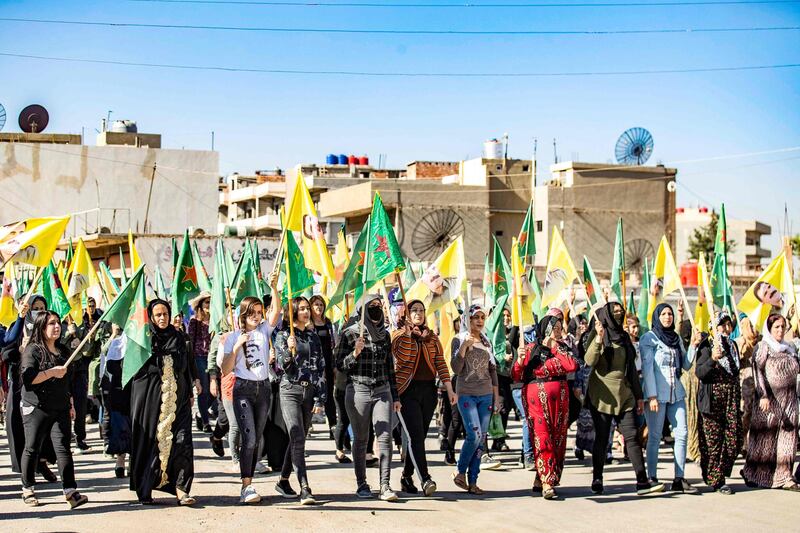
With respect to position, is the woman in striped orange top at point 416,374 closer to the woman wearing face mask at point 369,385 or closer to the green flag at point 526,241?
the woman wearing face mask at point 369,385

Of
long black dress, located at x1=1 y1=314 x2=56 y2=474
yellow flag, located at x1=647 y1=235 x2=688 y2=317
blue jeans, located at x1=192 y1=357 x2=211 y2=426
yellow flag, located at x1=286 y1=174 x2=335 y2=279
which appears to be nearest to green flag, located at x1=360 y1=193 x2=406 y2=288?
yellow flag, located at x1=286 y1=174 x2=335 y2=279

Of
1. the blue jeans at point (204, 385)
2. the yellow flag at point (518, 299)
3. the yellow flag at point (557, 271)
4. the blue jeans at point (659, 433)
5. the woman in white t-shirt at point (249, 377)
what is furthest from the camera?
the yellow flag at point (557, 271)

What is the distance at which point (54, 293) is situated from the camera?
16344 millimetres

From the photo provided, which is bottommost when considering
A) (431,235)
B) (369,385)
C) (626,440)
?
(626,440)

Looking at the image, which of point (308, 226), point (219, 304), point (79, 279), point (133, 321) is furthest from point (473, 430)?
point (79, 279)

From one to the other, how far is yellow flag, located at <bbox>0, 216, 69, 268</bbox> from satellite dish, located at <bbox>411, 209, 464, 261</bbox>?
38.3 m

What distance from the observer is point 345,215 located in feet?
173

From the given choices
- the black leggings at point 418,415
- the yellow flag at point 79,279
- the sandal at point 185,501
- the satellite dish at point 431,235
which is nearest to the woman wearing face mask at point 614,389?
the black leggings at point 418,415

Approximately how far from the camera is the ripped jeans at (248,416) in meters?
9.78

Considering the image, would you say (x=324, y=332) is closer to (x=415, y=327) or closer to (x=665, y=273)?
(x=415, y=327)

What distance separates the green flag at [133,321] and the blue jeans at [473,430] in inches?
124

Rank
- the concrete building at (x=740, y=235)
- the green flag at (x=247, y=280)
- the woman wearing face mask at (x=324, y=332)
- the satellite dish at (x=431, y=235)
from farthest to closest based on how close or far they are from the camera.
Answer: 1. the concrete building at (x=740, y=235)
2. the satellite dish at (x=431, y=235)
3. the green flag at (x=247, y=280)
4. the woman wearing face mask at (x=324, y=332)

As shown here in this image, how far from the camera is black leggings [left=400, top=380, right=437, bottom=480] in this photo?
10547mm

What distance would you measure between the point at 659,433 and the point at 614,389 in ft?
2.29
